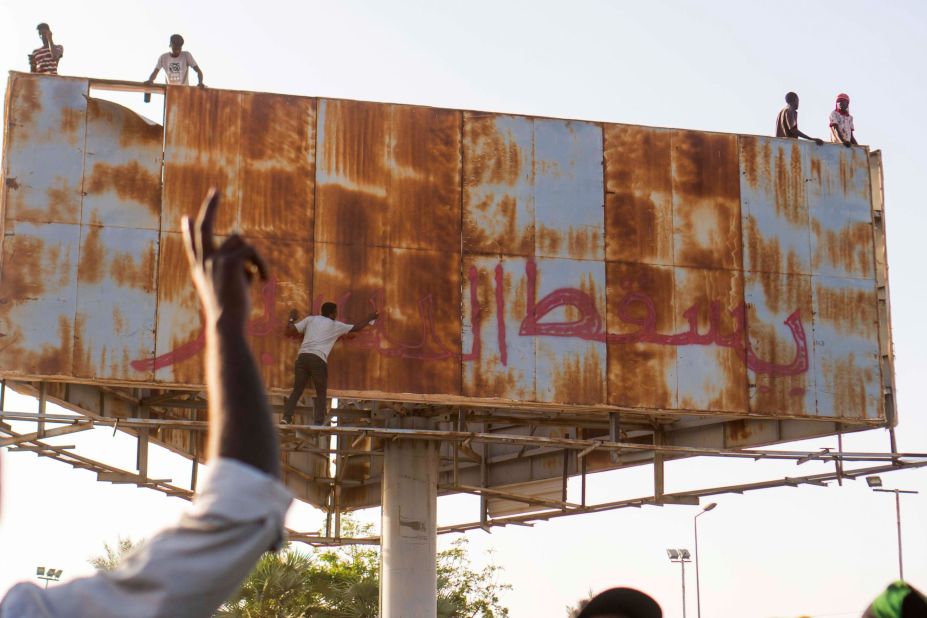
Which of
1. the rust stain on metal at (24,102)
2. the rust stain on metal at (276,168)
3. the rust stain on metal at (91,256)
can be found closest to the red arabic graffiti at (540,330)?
the rust stain on metal at (276,168)

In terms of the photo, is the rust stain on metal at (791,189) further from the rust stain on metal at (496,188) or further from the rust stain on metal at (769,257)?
the rust stain on metal at (496,188)

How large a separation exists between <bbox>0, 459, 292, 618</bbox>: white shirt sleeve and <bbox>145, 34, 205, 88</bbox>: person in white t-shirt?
770 inches

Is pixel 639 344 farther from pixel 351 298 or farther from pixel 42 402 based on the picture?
pixel 42 402

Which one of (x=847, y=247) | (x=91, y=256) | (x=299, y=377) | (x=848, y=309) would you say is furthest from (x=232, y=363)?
(x=847, y=247)

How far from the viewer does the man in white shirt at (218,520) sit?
1785 mm

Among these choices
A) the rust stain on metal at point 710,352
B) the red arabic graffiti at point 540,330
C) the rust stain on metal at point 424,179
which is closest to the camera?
the red arabic graffiti at point 540,330

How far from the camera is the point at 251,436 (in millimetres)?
1875

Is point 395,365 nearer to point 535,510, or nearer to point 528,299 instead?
point 528,299

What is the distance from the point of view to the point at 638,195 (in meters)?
21.4

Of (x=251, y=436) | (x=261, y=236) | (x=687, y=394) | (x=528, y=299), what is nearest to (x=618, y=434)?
(x=687, y=394)

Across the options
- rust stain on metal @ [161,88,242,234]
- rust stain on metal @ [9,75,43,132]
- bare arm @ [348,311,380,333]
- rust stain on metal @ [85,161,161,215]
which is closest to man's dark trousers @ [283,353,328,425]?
bare arm @ [348,311,380,333]

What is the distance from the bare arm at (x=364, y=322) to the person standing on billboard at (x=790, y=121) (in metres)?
7.17

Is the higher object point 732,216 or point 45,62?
point 45,62

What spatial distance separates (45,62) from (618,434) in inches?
390
